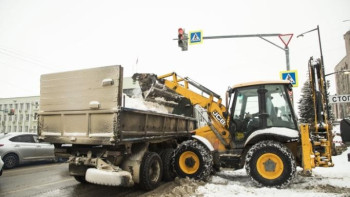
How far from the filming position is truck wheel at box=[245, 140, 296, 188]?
6.12 metres

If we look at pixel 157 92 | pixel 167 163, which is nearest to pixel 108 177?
pixel 167 163

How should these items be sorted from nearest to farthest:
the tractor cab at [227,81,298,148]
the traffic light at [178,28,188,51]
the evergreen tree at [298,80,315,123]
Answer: the tractor cab at [227,81,298,148] < the traffic light at [178,28,188,51] < the evergreen tree at [298,80,315,123]

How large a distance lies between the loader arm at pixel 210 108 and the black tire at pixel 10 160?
710cm

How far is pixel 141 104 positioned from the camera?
24.9ft

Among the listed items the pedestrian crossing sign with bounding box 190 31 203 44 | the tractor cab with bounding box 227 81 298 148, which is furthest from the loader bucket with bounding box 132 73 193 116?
the pedestrian crossing sign with bounding box 190 31 203 44

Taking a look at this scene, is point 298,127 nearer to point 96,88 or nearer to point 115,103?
point 115,103

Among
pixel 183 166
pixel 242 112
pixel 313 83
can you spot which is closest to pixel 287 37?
pixel 313 83

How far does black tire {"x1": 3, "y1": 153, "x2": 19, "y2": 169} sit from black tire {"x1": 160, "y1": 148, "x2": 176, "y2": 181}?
695cm

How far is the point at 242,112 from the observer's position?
734 cm

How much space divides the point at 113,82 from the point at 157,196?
2.61m

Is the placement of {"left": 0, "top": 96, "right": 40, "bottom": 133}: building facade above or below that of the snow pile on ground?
above

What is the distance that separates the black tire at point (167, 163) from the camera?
7430 mm

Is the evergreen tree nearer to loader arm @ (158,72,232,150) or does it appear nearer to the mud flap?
loader arm @ (158,72,232,150)

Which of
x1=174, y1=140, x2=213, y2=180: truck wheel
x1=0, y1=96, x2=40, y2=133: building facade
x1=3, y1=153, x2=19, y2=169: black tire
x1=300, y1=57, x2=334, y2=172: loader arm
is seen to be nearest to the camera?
x1=300, y1=57, x2=334, y2=172: loader arm
